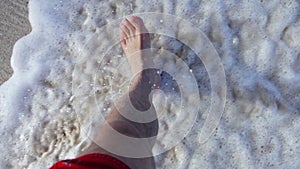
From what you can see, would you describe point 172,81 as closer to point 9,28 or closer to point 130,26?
point 130,26

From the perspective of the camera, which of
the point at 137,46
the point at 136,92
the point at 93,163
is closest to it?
the point at 93,163

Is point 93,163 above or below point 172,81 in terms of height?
below

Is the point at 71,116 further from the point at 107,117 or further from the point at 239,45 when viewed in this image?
the point at 239,45

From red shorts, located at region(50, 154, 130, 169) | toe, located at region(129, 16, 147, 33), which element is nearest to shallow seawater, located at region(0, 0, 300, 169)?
toe, located at region(129, 16, 147, 33)

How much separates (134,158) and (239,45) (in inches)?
25.0

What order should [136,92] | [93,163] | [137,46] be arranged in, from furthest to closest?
[137,46] < [136,92] < [93,163]

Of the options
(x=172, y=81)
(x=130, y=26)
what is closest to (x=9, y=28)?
(x=130, y=26)

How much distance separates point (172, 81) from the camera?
6.26 feet

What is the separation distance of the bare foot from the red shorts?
1.59 feet

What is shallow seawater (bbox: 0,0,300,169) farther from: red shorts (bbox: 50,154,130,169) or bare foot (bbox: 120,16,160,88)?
red shorts (bbox: 50,154,130,169)

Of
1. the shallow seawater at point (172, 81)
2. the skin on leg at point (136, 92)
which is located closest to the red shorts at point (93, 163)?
the skin on leg at point (136, 92)

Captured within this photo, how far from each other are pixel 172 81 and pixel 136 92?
174mm

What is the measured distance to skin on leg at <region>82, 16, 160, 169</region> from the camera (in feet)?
5.45

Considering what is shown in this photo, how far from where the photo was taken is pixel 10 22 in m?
1.92
